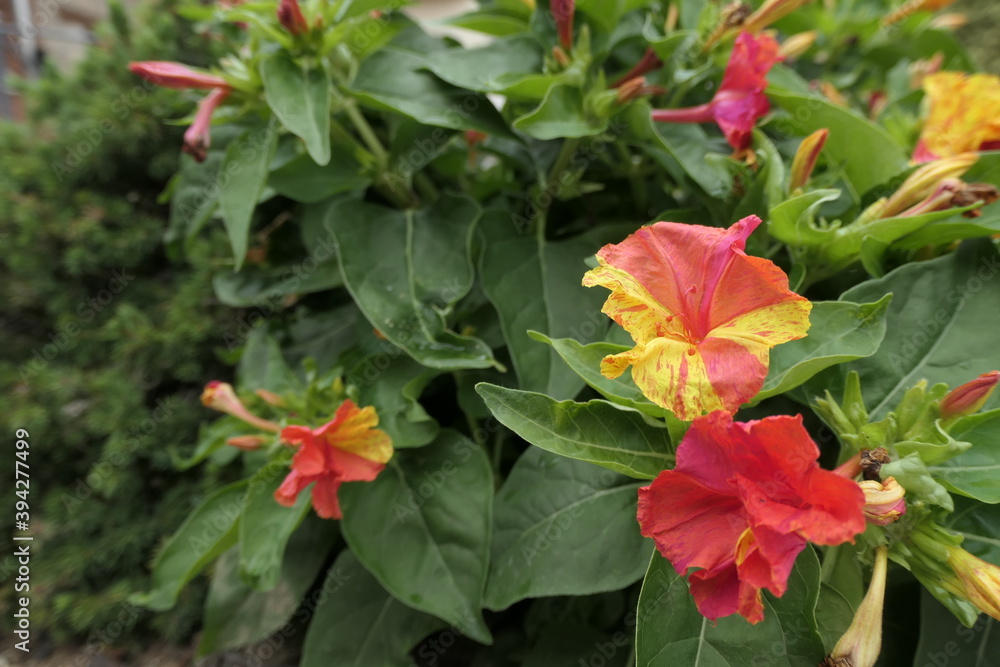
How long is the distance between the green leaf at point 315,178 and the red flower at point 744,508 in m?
0.68

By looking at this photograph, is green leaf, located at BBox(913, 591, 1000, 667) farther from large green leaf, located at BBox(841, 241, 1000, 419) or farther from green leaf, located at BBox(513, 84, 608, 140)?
green leaf, located at BBox(513, 84, 608, 140)

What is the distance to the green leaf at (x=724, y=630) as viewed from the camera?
0.52m

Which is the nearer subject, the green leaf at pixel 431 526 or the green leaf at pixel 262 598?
the green leaf at pixel 431 526

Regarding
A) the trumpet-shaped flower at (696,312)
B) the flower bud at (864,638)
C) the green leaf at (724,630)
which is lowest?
the green leaf at (724,630)

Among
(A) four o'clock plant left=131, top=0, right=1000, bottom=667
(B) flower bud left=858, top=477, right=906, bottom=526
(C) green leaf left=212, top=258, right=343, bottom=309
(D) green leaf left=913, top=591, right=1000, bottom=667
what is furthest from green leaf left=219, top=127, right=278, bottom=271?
(D) green leaf left=913, top=591, right=1000, bottom=667

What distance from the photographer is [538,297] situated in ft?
2.61

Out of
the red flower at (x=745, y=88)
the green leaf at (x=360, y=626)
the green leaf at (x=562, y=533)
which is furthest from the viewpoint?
the green leaf at (x=360, y=626)

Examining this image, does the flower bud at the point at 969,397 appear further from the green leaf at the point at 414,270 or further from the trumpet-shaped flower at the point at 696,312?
the green leaf at the point at 414,270

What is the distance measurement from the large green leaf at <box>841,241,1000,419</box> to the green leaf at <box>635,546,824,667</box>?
25 centimetres

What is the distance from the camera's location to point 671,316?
516 millimetres

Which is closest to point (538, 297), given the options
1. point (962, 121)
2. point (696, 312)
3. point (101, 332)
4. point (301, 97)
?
point (696, 312)

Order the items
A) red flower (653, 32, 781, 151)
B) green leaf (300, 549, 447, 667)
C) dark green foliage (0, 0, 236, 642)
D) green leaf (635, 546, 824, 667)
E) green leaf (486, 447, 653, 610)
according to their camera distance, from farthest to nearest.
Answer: dark green foliage (0, 0, 236, 642), green leaf (300, 549, 447, 667), red flower (653, 32, 781, 151), green leaf (486, 447, 653, 610), green leaf (635, 546, 824, 667)

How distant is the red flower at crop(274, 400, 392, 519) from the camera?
0.69 metres

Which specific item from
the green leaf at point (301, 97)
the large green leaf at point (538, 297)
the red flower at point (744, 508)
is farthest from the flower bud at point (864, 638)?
the green leaf at point (301, 97)
